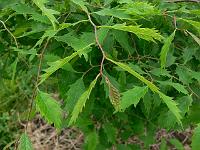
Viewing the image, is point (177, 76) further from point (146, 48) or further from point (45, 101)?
point (45, 101)

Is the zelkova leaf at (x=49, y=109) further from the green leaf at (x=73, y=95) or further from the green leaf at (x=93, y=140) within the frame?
the green leaf at (x=93, y=140)

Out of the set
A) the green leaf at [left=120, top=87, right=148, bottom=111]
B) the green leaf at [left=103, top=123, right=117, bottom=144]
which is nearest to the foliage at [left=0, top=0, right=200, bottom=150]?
the green leaf at [left=120, top=87, right=148, bottom=111]

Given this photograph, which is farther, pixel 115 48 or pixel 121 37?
pixel 115 48

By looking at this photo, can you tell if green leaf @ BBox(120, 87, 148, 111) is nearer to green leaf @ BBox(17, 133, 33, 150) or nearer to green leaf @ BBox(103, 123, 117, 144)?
green leaf @ BBox(17, 133, 33, 150)

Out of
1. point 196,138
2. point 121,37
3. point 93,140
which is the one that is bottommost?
point 93,140

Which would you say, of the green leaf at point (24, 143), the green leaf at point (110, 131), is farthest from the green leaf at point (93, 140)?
the green leaf at point (24, 143)

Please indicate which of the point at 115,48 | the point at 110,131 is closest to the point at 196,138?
the point at 115,48

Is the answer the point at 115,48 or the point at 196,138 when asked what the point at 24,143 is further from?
the point at 115,48

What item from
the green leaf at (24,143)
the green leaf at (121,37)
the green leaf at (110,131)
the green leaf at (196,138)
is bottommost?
the green leaf at (110,131)
